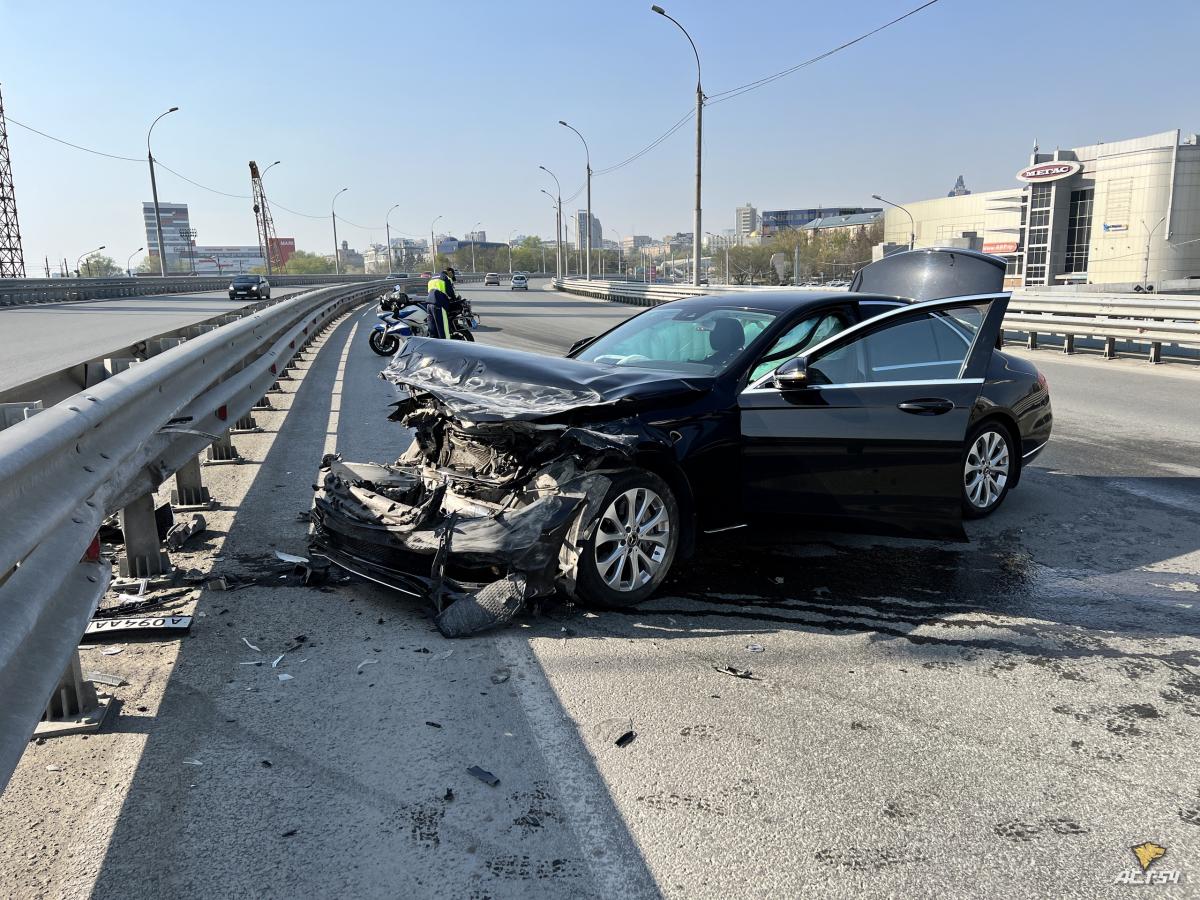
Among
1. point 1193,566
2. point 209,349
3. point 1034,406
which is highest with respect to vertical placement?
point 209,349

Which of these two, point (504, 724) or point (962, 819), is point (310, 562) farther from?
point (962, 819)

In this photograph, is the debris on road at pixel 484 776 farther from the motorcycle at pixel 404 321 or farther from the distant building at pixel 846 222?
the distant building at pixel 846 222

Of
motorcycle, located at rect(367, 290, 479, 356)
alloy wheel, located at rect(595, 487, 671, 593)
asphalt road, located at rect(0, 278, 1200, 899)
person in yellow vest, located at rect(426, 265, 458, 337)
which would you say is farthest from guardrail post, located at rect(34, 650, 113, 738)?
motorcycle, located at rect(367, 290, 479, 356)

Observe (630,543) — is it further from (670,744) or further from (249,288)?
(249,288)

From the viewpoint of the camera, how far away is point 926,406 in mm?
5430

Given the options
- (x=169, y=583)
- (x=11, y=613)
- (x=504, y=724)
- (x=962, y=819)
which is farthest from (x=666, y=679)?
(x=169, y=583)

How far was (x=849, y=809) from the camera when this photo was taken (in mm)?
2916

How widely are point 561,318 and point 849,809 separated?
2988cm

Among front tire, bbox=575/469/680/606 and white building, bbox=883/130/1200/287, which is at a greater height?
white building, bbox=883/130/1200/287

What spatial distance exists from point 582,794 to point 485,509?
1883mm

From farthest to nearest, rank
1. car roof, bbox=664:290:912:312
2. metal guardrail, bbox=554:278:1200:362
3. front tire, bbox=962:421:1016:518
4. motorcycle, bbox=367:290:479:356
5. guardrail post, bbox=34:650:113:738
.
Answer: motorcycle, bbox=367:290:479:356
metal guardrail, bbox=554:278:1200:362
front tire, bbox=962:421:1016:518
car roof, bbox=664:290:912:312
guardrail post, bbox=34:650:113:738

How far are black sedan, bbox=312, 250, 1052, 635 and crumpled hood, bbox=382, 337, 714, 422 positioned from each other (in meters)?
0.02

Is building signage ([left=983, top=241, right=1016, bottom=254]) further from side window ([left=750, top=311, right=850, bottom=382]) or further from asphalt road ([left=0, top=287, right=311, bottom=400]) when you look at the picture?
side window ([left=750, top=311, right=850, bottom=382])
